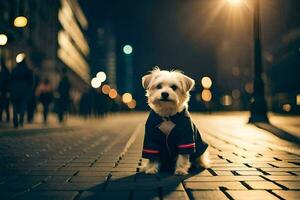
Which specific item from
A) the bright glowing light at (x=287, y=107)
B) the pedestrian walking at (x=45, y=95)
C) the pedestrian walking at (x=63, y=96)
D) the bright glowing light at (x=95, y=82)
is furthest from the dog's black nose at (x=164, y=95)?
the bright glowing light at (x=287, y=107)

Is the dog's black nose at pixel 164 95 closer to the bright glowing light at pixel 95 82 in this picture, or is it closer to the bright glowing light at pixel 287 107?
the bright glowing light at pixel 95 82

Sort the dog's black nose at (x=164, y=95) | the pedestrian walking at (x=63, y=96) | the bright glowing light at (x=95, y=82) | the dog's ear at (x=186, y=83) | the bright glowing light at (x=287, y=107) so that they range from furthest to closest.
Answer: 1. the bright glowing light at (x=287, y=107)
2. the bright glowing light at (x=95, y=82)
3. the pedestrian walking at (x=63, y=96)
4. the dog's ear at (x=186, y=83)
5. the dog's black nose at (x=164, y=95)

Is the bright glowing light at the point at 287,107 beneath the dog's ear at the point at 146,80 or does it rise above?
beneath

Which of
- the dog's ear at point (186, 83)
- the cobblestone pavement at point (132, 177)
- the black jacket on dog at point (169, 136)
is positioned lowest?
the cobblestone pavement at point (132, 177)

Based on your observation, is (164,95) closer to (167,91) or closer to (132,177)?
(167,91)

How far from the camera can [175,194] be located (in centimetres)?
448

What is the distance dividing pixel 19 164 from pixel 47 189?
2258mm

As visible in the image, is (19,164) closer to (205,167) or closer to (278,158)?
(205,167)

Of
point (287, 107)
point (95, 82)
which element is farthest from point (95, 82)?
point (287, 107)

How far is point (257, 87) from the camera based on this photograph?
62.9ft

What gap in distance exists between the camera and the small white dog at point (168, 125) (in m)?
5.74

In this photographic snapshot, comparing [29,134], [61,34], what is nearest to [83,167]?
[29,134]

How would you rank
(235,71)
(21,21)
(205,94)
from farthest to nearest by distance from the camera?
1. (235,71)
2. (205,94)
3. (21,21)

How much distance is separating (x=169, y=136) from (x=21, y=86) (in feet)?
35.8
